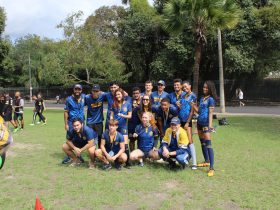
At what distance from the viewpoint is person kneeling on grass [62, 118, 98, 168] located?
24.6ft

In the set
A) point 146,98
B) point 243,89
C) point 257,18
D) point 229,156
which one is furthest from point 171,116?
point 243,89

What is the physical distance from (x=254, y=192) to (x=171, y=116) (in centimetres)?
252

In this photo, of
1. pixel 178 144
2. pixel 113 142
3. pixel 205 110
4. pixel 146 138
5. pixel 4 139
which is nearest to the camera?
pixel 4 139

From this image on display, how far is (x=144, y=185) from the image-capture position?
20.3 ft

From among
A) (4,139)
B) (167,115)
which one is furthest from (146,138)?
(4,139)

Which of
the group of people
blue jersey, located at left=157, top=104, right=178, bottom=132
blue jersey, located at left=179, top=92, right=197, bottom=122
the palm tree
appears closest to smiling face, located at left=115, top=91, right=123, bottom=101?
the group of people

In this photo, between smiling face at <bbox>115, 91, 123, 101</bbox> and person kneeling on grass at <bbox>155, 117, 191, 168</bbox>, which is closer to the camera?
person kneeling on grass at <bbox>155, 117, 191, 168</bbox>

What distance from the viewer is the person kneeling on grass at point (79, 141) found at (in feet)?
24.6

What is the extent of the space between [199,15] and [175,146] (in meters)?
8.52

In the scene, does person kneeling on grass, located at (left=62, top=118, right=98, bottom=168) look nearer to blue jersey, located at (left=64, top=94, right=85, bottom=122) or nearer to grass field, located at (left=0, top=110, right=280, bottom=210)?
grass field, located at (left=0, top=110, right=280, bottom=210)

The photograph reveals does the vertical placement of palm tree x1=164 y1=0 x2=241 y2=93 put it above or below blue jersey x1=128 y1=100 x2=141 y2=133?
above

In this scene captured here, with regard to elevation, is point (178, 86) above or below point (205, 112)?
above

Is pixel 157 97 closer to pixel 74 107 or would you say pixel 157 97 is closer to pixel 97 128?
pixel 97 128

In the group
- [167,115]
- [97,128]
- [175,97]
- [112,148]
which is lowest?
[112,148]
